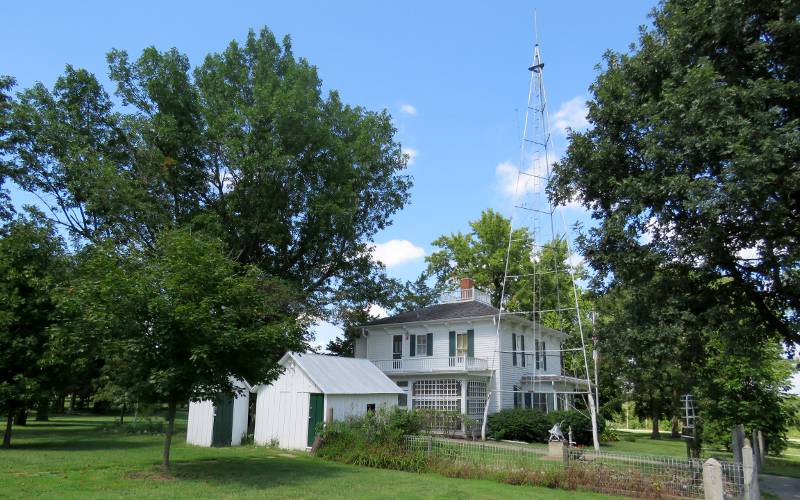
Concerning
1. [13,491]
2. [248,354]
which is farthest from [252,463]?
[13,491]

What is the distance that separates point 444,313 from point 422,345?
227cm

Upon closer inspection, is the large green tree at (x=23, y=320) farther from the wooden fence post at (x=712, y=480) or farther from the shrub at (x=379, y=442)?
the wooden fence post at (x=712, y=480)

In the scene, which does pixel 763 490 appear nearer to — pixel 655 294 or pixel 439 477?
pixel 655 294

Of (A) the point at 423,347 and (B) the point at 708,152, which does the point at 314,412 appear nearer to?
(A) the point at 423,347

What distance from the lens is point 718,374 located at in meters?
17.4

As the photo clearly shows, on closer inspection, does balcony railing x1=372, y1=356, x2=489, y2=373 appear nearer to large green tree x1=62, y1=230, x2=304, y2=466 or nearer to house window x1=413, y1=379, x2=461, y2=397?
house window x1=413, y1=379, x2=461, y2=397

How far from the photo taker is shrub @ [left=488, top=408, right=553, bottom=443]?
26.4m

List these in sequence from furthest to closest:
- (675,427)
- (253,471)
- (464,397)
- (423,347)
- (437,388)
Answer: (675,427)
(423,347)
(437,388)
(464,397)
(253,471)

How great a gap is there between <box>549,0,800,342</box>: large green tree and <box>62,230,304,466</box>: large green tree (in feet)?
30.8

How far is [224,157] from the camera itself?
29.7 meters

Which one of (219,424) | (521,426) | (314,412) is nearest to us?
(314,412)

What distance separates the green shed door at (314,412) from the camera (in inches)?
777

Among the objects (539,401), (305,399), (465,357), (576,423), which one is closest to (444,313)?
(465,357)

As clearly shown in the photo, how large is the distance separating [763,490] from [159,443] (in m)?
20.8
